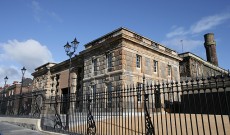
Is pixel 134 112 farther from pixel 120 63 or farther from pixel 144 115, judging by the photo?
pixel 120 63

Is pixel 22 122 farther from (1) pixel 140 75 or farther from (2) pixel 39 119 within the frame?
(1) pixel 140 75

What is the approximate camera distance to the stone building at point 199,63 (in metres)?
29.5

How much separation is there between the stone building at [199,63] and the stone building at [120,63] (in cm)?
472

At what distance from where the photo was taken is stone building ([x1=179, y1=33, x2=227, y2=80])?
2953cm

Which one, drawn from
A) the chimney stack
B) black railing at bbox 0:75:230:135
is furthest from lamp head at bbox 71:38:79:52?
the chimney stack

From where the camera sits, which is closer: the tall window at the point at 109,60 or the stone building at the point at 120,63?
the stone building at the point at 120,63

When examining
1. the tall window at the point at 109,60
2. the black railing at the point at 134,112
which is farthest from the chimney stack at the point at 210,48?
the black railing at the point at 134,112

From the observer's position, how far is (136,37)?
20.6 metres

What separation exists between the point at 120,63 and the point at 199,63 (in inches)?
784

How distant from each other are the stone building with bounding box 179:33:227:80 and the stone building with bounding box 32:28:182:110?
472 centimetres

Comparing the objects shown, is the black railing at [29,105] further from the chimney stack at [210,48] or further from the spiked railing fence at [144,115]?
the chimney stack at [210,48]

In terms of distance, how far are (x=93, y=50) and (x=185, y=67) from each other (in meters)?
16.2

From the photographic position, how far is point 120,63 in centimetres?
1852

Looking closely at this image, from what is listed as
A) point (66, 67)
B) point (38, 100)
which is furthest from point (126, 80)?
point (66, 67)
